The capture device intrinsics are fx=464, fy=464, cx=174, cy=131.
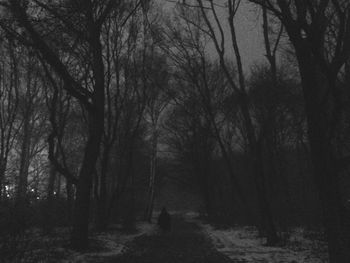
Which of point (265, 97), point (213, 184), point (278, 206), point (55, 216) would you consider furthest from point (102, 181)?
point (213, 184)

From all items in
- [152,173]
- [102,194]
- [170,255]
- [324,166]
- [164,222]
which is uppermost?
[152,173]

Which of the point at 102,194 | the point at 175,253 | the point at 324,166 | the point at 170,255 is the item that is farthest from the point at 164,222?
the point at 324,166

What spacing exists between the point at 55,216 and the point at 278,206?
36.1 feet

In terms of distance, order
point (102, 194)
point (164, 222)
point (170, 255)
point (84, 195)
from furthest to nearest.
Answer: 1. point (164, 222)
2. point (102, 194)
3. point (84, 195)
4. point (170, 255)

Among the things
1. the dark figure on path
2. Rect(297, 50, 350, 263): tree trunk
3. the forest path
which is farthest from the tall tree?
the dark figure on path

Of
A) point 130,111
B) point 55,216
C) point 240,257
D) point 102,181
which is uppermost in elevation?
point 130,111

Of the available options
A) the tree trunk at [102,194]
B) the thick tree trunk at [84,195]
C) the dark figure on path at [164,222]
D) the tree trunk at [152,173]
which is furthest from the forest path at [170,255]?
the tree trunk at [152,173]

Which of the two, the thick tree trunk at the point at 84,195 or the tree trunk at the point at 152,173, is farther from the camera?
the tree trunk at the point at 152,173

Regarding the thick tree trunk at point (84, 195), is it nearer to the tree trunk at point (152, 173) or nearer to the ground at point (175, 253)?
the ground at point (175, 253)

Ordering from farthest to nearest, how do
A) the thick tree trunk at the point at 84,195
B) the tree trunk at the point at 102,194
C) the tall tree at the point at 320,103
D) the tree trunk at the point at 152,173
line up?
1. the tree trunk at the point at 152,173
2. the tree trunk at the point at 102,194
3. the thick tree trunk at the point at 84,195
4. the tall tree at the point at 320,103

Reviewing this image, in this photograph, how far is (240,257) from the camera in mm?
13906

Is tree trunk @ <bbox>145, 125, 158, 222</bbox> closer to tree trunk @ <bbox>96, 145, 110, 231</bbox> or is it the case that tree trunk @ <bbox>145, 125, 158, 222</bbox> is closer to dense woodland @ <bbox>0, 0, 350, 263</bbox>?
dense woodland @ <bbox>0, 0, 350, 263</bbox>

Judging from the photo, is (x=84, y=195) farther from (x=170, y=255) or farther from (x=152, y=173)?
(x=152, y=173)

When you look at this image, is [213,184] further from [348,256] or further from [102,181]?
[348,256]
